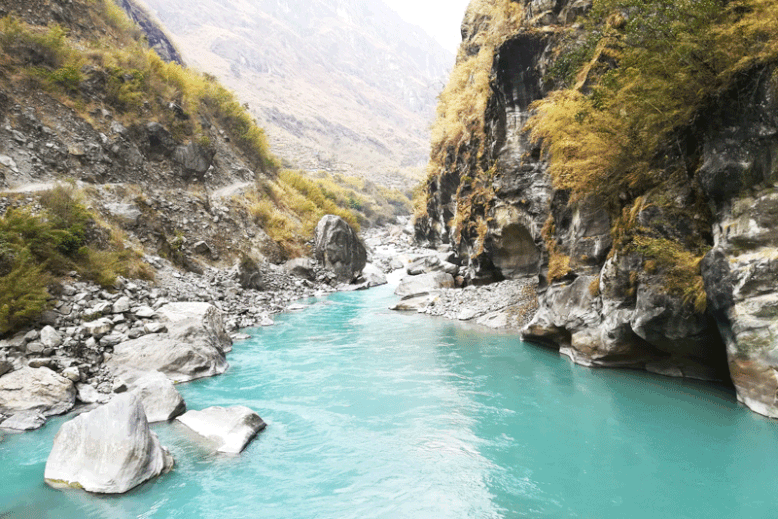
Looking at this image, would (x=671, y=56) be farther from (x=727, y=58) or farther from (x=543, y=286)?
(x=543, y=286)

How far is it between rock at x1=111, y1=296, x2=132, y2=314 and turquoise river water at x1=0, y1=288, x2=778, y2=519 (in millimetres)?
4017

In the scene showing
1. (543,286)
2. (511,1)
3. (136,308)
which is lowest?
(136,308)

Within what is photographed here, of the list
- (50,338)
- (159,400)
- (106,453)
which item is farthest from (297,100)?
(106,453)

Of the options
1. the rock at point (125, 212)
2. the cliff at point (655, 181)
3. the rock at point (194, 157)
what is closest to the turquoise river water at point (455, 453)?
the cliff at point (655, 181)

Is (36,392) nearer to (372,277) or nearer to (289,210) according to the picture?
(372,277)

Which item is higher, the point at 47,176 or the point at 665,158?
the point at 665,158

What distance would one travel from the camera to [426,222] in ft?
145

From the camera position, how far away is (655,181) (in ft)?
33.2

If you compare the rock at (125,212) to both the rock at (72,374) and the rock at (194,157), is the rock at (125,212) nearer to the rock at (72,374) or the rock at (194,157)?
the rock at (194,157)

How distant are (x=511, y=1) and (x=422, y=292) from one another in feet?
49.9

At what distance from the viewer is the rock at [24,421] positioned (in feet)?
25.7

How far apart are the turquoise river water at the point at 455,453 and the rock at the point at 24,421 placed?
241mm

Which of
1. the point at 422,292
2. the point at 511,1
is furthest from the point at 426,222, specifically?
the point at 511,1

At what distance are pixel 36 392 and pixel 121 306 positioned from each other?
4.55m
